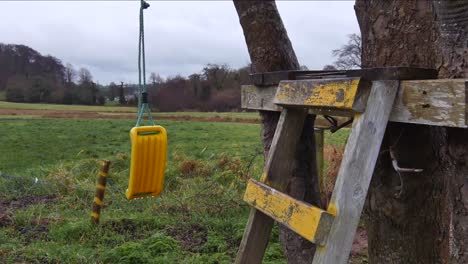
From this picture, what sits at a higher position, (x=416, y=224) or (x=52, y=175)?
(x=416, y=224)

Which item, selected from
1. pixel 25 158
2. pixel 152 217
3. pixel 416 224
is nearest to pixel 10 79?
pixel 25 158

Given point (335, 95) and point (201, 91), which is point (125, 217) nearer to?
point (335, 95)

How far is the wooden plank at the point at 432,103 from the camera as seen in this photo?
1922mm

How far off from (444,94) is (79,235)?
5.60m

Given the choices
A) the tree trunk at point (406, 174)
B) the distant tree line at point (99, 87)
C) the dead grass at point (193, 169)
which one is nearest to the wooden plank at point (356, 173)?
the tree trunk at point (406, 174)

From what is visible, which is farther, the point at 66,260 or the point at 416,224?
the point at 66,260

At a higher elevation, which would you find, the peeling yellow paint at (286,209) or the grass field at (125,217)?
the peeling yellow paint at (286,209)

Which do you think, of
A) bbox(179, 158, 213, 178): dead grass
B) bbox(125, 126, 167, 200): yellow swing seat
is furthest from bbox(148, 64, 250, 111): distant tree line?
bbox(125, 126, 167, 200): yellow swing seat

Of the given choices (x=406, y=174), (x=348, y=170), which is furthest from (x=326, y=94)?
(x=406, y=174)

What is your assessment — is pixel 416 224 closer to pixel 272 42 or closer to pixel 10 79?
pixel 272 42

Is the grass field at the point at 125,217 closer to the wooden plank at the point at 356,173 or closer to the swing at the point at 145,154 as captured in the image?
the swing at the point at 145,154

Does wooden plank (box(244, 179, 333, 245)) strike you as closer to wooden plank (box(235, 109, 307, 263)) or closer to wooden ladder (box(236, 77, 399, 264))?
wooden ladder (box(236, 77, 399, 264))

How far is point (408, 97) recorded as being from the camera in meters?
2.12

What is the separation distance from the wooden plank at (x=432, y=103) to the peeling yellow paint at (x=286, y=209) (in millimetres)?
539
